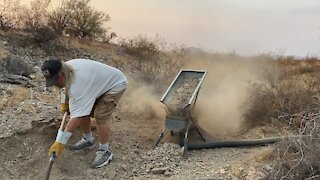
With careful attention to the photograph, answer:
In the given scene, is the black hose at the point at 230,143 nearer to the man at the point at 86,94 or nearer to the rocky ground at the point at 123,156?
the rocky ground at the point at 123,156

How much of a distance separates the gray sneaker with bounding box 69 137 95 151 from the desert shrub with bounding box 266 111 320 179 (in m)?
2.14


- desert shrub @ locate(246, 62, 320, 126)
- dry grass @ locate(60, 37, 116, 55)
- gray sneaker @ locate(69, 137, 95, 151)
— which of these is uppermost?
desert shrub @ locate(246, 62, 320, 126)

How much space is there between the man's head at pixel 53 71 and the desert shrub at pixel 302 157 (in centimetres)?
210

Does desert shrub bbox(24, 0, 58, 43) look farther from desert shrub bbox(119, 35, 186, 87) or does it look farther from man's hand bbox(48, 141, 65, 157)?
man's hand bbox(48, 141, 65, 157)

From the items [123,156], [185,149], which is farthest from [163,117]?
[123,156]

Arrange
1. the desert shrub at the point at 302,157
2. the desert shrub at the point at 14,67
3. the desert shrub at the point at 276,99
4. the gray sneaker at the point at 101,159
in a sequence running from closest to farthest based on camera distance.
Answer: the desert shrub at the point at 302,157 < the gray sneaker at the point at 101,159 < the desert shrub at the point at 276,99 < the desert shrub at the point at 14,67

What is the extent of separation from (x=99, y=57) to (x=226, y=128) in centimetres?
771

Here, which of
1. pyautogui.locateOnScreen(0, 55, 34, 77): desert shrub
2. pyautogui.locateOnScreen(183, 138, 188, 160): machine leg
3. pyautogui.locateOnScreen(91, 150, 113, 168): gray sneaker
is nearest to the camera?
Result: pyautogui.locateOnScreen(91, 150, 113, 168): gray sneaker

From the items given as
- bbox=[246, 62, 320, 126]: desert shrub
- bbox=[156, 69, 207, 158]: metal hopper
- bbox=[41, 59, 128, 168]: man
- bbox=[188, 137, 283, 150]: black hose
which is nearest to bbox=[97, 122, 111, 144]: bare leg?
bbox=[41, 59, 128, 168]: man

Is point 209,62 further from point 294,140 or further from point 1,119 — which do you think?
point 294,140

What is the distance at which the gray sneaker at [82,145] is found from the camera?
559 cm

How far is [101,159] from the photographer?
211 inches

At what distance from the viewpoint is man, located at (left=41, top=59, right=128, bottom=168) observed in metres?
4.69

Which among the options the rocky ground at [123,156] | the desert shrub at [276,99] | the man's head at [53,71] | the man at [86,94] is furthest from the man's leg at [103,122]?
the desert shrub at [276,99]
